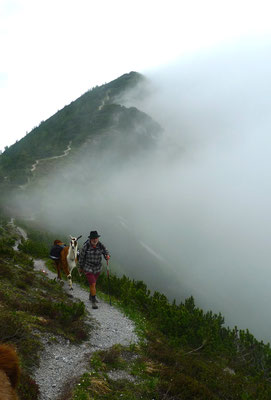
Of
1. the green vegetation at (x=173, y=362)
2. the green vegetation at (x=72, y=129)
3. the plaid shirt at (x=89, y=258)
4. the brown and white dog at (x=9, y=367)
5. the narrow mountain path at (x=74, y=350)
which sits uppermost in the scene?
the green vegetation at (x=72, y=129)

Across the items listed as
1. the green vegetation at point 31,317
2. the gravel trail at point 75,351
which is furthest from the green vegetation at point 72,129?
the gravel trail at point 75,351

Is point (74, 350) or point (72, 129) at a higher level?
point (72, 129)

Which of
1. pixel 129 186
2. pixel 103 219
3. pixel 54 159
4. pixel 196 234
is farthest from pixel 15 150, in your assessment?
pixel 196 234

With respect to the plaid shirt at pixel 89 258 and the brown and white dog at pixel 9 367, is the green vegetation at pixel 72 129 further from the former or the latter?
the brown and white dog at pixel 9 367

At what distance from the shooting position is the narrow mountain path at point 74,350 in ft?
17.7

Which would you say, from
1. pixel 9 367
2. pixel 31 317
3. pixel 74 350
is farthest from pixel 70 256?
pixel 9 367

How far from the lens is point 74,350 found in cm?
686

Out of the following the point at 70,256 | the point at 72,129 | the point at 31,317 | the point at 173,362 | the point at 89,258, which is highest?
the point at 72,129

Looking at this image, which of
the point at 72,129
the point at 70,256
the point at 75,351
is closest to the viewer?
the point at 75,351

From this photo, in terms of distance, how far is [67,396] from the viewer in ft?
16.2

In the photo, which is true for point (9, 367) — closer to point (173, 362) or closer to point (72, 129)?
point (173, 362)

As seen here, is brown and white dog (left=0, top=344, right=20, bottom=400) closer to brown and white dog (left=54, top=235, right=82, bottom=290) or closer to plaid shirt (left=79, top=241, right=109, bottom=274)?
plaid shirt (left=79, top=241, right=109, bottom=274)

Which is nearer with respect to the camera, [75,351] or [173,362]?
[75,351]

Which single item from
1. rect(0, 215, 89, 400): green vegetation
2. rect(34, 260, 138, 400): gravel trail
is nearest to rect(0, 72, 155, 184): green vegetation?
rect(0, 215, 89, 400): green vegetation
